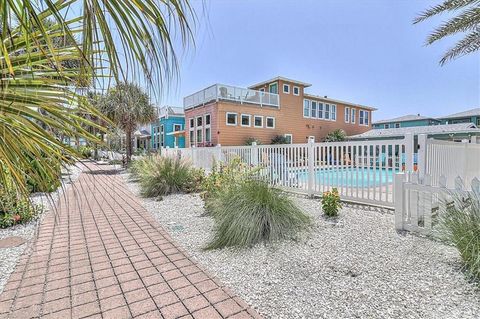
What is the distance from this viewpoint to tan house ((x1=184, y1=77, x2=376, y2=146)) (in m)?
19.6

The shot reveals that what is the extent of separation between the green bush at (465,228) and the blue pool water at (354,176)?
6.47 ft

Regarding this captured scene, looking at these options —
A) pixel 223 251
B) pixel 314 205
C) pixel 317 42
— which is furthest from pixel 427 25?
pixel 223 251

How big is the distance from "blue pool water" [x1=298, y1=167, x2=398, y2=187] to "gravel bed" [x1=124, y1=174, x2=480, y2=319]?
122 cm

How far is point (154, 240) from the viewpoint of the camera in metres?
4.19

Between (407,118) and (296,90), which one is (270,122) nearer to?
(296,90)

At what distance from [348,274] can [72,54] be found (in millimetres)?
3263

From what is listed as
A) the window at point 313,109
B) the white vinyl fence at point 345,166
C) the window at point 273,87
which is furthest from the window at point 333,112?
the white vinyl fence at point 345,166

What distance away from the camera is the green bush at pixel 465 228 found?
2.59 meters

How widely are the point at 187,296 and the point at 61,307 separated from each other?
3.68ft

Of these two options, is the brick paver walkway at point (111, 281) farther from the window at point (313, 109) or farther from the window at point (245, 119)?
the window at point (313, 109)

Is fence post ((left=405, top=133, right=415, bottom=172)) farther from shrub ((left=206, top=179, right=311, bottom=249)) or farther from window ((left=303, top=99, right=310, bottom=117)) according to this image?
window ((left=303, top=99, right=310, bottom=117))

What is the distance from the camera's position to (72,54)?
197cm

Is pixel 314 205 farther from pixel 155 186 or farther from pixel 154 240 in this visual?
pixel 155 186

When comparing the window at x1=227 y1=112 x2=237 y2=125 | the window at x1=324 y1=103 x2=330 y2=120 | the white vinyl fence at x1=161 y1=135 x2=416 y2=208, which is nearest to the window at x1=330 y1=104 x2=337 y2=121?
the window at x1=324 y1=103 x2=330 y2=120
